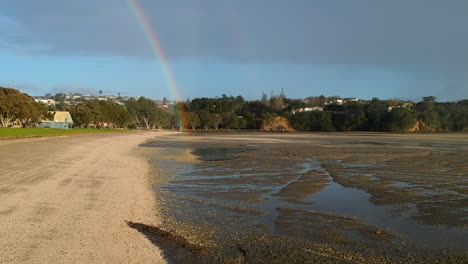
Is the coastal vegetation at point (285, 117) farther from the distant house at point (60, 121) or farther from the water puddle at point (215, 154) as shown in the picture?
the water puddle at point (215, 154)

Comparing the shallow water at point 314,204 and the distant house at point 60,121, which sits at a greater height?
the distant house at point 60,121

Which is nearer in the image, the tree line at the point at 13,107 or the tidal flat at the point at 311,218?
the tidal flat at the point at 311,218

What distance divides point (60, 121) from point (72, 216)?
130809 millimetres

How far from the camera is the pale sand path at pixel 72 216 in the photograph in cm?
753

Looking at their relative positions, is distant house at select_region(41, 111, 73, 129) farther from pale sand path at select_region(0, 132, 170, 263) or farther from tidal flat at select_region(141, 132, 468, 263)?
tidal flat at select_region(141, 132, 468, 263)

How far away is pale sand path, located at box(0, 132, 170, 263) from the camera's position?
24.7ft

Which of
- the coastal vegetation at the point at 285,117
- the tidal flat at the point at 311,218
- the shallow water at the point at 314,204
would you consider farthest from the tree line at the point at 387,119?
the shallow water at the point at 314,204

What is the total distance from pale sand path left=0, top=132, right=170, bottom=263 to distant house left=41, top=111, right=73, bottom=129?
118192 millimetres

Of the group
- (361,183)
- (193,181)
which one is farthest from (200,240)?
(361,183)

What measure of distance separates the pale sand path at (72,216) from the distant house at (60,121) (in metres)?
118

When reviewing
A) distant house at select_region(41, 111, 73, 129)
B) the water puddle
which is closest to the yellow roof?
distant house at select_region(41, 111, 73, 129)

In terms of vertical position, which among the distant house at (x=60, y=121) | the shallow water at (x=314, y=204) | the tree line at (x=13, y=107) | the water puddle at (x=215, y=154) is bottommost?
the water puddle at (x=215, y=154)

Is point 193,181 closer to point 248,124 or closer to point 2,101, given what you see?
point 2,101

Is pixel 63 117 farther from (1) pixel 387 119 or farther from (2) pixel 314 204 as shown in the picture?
(2) pixel 314 204
